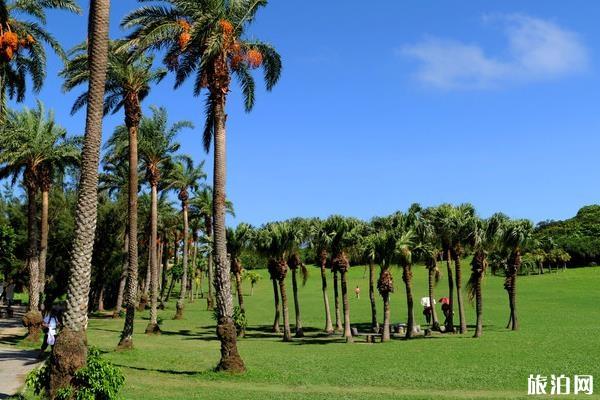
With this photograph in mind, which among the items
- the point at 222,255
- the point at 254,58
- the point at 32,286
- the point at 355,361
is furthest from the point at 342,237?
the point at 32,286

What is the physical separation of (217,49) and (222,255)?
7992mm

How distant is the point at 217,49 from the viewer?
2216cm

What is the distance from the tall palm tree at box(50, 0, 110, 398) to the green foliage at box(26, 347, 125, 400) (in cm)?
30

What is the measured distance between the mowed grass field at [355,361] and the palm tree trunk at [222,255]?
2.92ft

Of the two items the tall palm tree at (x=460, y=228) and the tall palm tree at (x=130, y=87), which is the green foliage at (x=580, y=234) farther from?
the tall palm tree at (x=130, y=87)

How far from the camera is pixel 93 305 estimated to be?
59156mm

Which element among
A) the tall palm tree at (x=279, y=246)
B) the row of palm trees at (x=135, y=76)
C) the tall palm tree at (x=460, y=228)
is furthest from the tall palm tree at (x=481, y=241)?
the row of palm trees at (x=135, y=76)

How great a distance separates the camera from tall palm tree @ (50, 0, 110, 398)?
13539 mm

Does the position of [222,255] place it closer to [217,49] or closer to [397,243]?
[217,49]

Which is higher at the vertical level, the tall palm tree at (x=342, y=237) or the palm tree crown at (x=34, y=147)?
the palm tree crown at (x=34, y=147)

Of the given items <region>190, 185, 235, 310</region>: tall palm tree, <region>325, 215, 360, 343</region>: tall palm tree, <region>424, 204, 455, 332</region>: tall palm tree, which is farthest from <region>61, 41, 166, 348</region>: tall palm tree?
<region>190, 185, 235, 310</region>: tall palm tree

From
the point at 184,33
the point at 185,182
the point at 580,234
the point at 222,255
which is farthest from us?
the point at 580,234

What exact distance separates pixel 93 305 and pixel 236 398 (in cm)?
4688

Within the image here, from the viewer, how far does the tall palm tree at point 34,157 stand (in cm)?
3189
